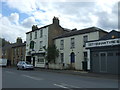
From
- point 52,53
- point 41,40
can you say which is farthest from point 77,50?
point 41,40

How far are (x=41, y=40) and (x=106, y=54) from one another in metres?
21.2

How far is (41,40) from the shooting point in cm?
4531

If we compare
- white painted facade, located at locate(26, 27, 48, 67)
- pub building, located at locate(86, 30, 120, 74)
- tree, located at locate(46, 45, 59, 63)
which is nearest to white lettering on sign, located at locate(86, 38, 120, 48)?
pub building, located at locate(86, 30, 120, 74)

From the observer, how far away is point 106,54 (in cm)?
2675

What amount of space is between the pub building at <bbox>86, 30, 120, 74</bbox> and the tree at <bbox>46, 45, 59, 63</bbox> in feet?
34.7

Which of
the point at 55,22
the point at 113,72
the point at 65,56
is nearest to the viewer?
the point at 113,72

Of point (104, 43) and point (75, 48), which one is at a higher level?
point (104, 43)

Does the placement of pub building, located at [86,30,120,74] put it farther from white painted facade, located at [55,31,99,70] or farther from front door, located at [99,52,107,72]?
white painted facade, located at [55,31,99,70]

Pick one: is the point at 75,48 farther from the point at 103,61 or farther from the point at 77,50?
the point at 103,61

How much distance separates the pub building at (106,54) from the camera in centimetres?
2533

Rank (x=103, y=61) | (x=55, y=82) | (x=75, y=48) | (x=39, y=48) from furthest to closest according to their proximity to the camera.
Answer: (x=39, y=48)
(x=75, y=48)
(x=103, y=61)
(x=55, y=82)

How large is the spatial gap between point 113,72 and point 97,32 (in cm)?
810

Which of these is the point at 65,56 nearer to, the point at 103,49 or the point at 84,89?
the point at 103,49

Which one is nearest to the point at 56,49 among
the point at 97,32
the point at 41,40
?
the point at 41,40
